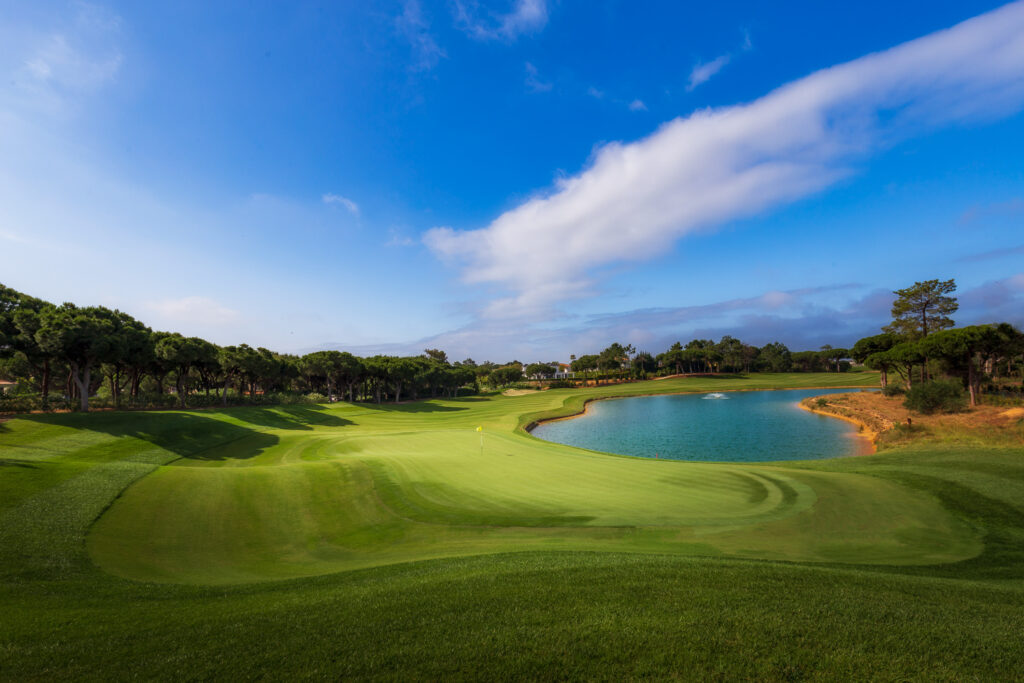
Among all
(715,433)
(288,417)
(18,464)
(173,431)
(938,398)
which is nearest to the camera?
(18,464)

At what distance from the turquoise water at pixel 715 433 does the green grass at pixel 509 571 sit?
494 inches

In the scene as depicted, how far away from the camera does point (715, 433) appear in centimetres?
3838

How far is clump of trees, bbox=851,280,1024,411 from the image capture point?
3609cm

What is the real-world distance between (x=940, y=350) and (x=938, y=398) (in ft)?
23.5

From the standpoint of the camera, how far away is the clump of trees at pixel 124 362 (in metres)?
26.6

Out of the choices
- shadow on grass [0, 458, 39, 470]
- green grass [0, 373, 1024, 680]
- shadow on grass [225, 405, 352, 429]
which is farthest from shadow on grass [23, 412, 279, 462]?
shadow on grass [0, 458, 39, 470]

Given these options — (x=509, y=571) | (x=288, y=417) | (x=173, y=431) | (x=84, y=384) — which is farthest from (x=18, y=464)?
(x=288, y=417)

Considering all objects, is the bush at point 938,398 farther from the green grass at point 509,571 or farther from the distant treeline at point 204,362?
the green grass at point 509,571

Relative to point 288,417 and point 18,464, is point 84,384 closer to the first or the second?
point 288,417

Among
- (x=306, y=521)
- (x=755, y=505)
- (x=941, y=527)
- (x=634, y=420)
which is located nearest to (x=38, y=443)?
(x=306, y=521)

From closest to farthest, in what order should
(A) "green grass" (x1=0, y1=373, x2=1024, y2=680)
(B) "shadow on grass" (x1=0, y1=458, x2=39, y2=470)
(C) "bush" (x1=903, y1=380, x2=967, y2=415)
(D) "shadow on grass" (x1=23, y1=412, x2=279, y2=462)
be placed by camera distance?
(A) "green grass" (x1=0, y1=373, x2=1024, y2=680) → (B) "shadow on grass" (x1=0, y1=458, x2=39, y2=470) → (D) "shadow on grass" (x1=23, y1=412, x2=279, y2=462) → (C) "bush" (x1=903, y1=380, x2=967, y2=415)

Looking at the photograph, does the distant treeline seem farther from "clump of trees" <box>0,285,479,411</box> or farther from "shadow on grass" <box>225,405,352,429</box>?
"shadow on grass" <box>225,405,352,429</box>

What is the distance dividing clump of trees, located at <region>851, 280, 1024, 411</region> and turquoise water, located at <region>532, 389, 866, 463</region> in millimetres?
9774

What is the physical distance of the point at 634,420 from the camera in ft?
168
